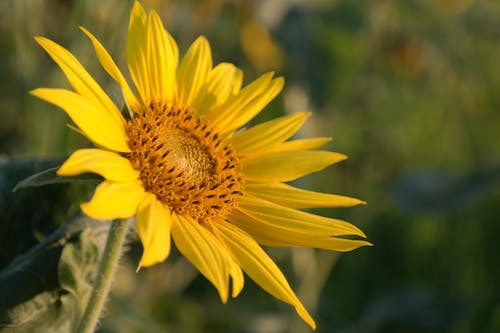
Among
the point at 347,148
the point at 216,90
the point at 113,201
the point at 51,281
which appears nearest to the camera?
the point at 113,201

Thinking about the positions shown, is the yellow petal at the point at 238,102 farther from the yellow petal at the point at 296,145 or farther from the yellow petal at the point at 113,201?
the yellow petal at the point at 113,201

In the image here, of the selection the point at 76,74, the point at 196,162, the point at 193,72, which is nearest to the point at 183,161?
the point at 196,162

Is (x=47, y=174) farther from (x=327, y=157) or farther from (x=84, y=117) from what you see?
(x=327, y=157)

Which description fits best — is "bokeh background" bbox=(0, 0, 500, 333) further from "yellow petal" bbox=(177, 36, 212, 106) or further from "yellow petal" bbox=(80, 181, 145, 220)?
"yellow petal" bbox=(80, 181, 145, 220)

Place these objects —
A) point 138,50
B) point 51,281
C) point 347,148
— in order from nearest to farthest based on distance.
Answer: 1. point 51,281
2. point 138,50
3. point 347,148

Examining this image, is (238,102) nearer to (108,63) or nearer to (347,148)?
(108,63)

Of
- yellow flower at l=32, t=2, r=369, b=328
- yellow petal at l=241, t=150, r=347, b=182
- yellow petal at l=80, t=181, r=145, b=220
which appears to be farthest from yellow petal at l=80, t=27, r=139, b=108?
yellow petal at l=241, t=150, r=347, b=182

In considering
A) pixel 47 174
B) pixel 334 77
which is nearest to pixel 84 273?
pixel 47 174
